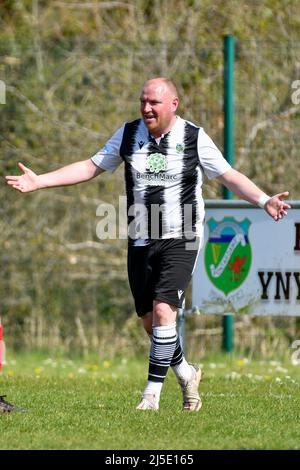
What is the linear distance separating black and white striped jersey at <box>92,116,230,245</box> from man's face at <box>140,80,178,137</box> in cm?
9

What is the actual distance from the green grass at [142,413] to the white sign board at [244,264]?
23.6 inches

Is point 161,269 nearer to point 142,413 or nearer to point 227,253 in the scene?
point 142,413

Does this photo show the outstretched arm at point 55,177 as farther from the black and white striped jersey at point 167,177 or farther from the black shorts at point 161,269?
the black shorts at point 161,269

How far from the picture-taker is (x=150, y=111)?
7.02 m

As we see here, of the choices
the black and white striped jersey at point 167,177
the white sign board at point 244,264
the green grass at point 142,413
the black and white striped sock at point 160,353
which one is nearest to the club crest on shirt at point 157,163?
the black and white striped jersey at point 167,177

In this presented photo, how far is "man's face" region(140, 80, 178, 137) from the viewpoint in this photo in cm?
701

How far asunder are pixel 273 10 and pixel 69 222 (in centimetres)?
332

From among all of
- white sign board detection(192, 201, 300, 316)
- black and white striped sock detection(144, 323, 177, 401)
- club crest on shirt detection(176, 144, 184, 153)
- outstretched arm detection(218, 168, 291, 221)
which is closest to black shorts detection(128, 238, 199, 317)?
black and white striped sock detection(144, 323, 177, 401)

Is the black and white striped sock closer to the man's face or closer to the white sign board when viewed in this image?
the man's face

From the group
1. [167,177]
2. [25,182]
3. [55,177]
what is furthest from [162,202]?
[25,182]

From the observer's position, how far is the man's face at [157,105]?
7012 mm

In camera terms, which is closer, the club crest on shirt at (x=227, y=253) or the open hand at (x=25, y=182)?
the open hand at (x=25, y=182)

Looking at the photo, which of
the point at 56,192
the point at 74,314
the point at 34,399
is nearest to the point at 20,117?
the point at 56,192

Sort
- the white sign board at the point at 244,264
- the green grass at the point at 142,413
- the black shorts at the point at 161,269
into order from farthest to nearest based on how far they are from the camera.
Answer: the white sign board at the point at 244,264 < the black shorts at the point at 161,269 < the green grass at the point at 142,413
